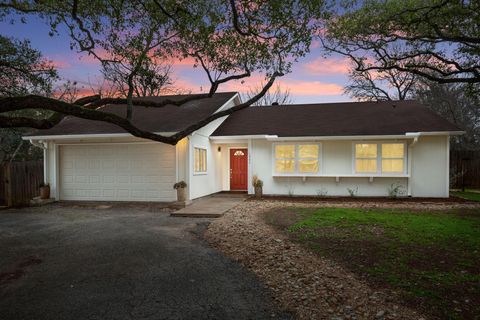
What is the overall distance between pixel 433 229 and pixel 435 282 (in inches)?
145

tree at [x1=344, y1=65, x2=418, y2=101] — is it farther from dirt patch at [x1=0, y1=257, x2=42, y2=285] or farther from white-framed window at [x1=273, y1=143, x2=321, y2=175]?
dirt patch at [x1=0, y1=257, x2=42, y2=285]

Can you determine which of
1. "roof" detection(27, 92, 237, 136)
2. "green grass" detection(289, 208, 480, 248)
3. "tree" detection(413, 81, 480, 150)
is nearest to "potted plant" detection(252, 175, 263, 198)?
"roof" detection(27, 92, 237, 136)

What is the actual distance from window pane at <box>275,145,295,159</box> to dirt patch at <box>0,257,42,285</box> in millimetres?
10573

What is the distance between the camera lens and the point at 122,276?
16.4 ft

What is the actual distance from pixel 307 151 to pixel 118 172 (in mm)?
8068

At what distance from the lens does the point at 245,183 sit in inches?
651

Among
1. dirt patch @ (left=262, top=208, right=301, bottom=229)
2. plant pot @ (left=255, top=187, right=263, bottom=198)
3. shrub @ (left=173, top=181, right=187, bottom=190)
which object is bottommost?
dirt patch @ (left=262, top=208, right=301, bottom=229)

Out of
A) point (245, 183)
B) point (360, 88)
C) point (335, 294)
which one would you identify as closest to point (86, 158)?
point (245, 183)

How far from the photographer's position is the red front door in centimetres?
1644

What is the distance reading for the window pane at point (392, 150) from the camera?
13.8 metres

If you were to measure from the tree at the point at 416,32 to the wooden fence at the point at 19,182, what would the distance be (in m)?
12.6

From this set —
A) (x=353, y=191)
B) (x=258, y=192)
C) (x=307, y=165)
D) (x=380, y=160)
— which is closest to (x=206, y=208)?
(x=258, y=192)

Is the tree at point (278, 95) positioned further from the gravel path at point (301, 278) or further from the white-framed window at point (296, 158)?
the gravel path at point (301, 278)

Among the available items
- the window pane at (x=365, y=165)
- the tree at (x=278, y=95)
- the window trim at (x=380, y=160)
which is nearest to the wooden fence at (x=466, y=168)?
the window trim at (x=380, y=160)
